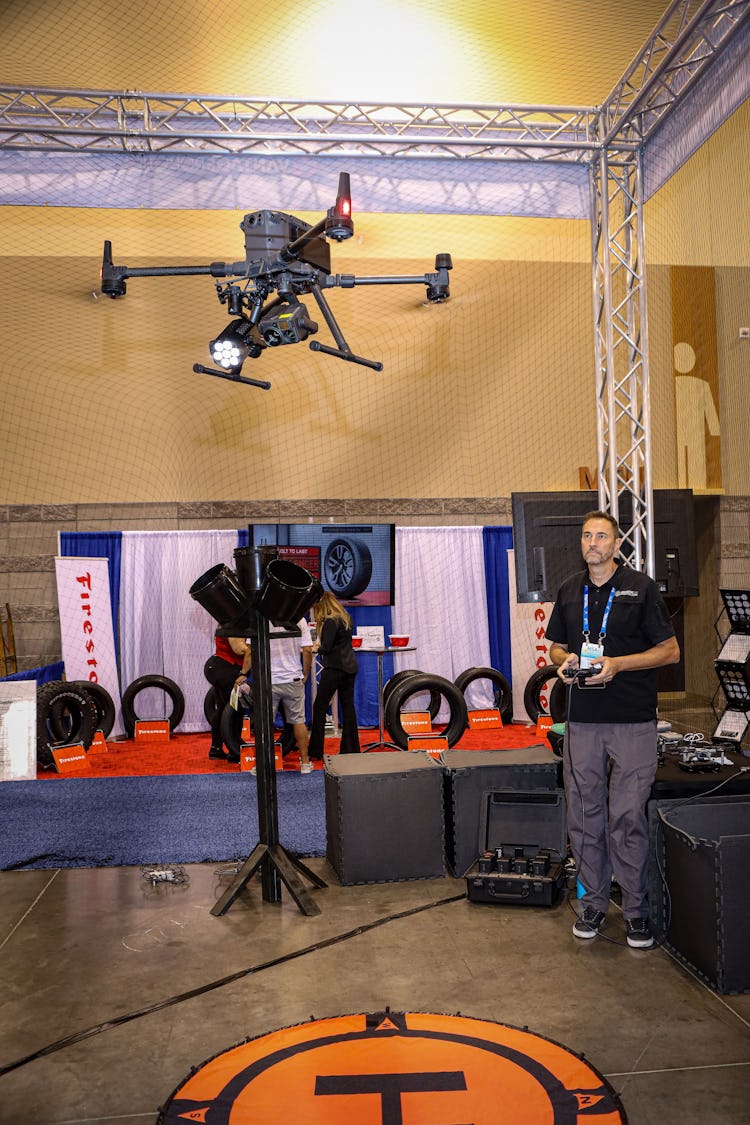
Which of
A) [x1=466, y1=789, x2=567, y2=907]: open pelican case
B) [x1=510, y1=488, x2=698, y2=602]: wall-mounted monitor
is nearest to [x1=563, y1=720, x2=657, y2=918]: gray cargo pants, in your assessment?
[x1=466, y1=789, x2=567, y2=907]: open pelican case

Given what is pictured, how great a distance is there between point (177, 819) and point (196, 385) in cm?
607

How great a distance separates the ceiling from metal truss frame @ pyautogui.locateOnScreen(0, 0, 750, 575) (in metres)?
0.24

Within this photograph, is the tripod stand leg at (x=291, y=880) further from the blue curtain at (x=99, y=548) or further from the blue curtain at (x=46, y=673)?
the blue curtain at (x=99, y=548)

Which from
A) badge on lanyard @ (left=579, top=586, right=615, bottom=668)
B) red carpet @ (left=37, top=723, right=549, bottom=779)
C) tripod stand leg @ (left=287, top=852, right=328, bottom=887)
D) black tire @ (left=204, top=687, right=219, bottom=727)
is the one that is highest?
badge on lanyard @ (left=579, top=586, right=615, bottom=668)

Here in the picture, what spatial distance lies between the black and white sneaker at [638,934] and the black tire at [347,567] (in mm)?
6561

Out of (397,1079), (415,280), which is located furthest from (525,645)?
(397,1079)

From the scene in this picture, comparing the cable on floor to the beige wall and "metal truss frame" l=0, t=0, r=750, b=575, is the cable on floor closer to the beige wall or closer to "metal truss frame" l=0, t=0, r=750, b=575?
"metal truss frame" l=0, t=0, r=750, b=575

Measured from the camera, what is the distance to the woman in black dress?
743 cm

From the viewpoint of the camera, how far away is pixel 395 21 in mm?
9344

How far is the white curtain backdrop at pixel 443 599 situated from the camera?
10.5 meters

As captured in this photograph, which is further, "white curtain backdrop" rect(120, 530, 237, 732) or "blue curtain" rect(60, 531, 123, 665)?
"blue curtain" rect(60, 531, 123, 665)

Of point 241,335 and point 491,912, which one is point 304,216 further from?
point 491,912

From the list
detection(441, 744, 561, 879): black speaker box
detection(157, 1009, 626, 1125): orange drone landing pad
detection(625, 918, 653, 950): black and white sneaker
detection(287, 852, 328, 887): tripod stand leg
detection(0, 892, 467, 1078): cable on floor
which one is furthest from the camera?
detection(441, 744, 561, 879): black speaker box

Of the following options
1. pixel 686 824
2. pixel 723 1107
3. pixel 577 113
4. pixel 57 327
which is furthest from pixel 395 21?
pixel 723 1107
